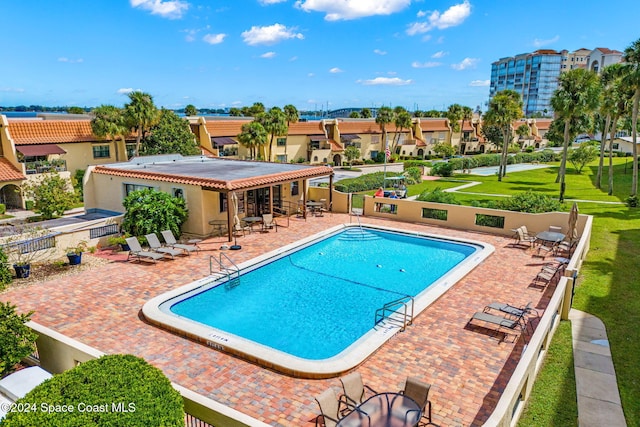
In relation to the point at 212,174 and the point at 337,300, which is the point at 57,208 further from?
the point at 337,300

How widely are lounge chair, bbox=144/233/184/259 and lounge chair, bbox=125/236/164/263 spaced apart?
1.13 ft

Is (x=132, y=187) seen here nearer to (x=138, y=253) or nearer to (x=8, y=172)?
(x=138, y=253)

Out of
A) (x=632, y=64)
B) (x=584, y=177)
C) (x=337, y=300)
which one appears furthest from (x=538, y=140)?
(x=337, y=300)

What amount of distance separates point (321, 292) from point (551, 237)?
39.4 feet

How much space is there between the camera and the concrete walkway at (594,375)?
9.17 meters

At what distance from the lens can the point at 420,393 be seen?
8.55 m

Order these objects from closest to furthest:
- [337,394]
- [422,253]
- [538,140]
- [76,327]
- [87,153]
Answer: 1. [337,394]
2. [76,327]
3. [422,253]
4. [87,153]
5. [538,140]

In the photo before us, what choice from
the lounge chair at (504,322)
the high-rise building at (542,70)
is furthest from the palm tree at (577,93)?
the high-rise building at (542,70)

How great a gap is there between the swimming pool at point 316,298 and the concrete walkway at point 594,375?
4381mm

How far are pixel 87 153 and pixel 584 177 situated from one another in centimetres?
5358

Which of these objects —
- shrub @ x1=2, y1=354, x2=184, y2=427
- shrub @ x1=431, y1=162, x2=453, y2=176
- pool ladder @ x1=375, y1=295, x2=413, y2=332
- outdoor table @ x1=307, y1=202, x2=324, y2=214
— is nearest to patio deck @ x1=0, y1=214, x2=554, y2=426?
pool ladder @ x1=375, y1=295, x2=413, y2=332

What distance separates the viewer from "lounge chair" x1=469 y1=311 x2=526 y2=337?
12.3 m

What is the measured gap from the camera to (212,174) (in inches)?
930

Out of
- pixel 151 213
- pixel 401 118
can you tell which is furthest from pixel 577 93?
pixel 401 118
